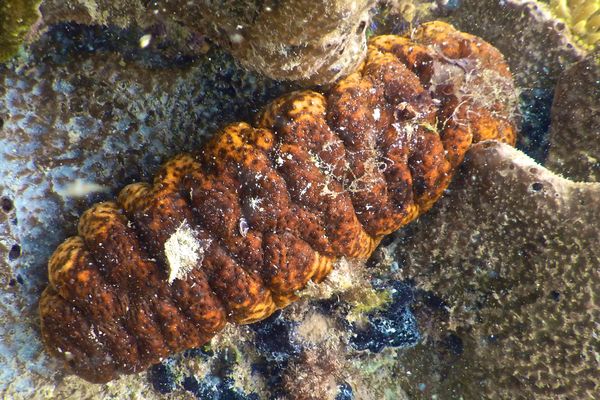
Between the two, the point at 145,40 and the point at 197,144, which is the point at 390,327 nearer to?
the point at 197,144

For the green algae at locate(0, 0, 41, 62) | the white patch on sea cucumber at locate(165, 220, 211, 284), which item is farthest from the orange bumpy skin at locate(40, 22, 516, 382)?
the green algae at locate(0, 0, 41, 62)

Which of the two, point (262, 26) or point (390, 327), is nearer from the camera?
point (262, 26)

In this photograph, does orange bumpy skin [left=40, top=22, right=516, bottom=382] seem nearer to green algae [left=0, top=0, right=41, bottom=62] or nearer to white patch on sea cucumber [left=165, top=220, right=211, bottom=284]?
white patch on sea cucumber [left=165, top=220, right=211, bottom=284]

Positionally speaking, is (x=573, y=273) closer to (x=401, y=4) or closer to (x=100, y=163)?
(x=401, y=4)

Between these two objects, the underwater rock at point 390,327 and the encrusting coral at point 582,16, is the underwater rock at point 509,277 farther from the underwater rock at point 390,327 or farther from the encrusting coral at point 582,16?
the encrusting coral at point 582,16

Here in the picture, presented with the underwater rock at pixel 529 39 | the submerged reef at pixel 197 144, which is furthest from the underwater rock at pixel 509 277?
the underwater rock at pixel 529 39

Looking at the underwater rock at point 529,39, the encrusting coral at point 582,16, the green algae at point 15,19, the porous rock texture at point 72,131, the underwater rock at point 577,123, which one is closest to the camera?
the green algae at point 15,19

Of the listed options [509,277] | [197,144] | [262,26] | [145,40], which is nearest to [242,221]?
[197,144]
